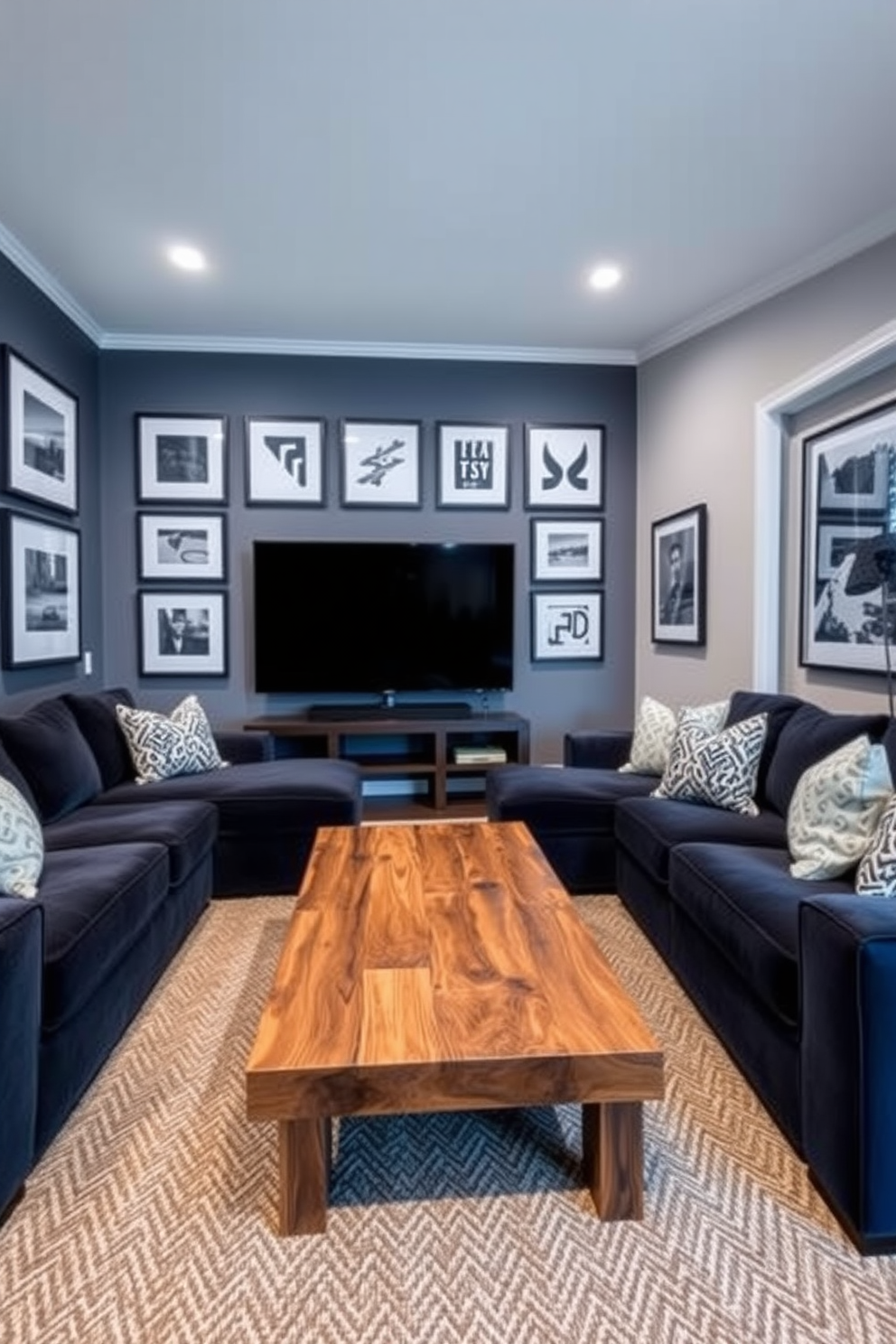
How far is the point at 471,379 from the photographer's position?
445 centimetres

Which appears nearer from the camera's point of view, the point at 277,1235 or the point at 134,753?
the point at 277,1235

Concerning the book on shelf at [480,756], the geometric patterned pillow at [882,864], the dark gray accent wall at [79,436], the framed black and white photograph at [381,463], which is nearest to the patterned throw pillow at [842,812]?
the geometric patterned pillow at [882,864]

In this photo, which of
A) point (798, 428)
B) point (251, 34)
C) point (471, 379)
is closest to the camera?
point (251, 34)

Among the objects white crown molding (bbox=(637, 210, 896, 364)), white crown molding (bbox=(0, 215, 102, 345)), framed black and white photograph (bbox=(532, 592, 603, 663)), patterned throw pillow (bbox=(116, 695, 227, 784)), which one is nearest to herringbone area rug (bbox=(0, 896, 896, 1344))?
patterned throw pillow (bbox=(116, 695, 227, 784))

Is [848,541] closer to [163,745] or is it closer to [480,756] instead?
[480,756]

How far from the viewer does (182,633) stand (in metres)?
4.34

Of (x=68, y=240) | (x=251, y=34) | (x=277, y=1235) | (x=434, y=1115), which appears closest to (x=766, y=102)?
(x=251, y=34)

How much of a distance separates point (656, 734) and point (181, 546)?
2.97 metres

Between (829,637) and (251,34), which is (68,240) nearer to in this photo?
(251,34)

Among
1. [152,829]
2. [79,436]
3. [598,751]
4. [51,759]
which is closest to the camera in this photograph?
[152,829]

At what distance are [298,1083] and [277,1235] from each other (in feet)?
1.32

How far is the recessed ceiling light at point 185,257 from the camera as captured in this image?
3156 millimetres

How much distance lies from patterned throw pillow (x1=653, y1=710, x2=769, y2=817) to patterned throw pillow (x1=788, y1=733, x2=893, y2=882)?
2.10 feet

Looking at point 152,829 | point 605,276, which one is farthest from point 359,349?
point 152,829
